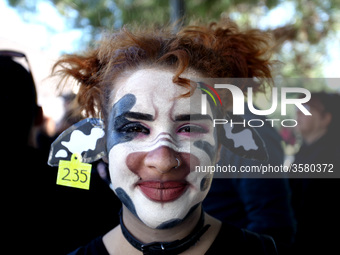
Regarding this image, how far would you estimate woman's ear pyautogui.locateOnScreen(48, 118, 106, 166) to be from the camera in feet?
4.50

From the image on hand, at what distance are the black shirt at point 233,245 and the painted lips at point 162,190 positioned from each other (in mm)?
284

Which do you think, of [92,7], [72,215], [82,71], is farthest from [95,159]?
[92,7]

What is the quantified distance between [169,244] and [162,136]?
1.29ft

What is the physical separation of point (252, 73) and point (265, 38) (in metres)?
Result: 0.18

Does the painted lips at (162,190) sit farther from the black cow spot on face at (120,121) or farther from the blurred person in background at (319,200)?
the blurred person in background at (319,200)

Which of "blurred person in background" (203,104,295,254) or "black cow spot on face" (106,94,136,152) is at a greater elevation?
"black cow spot on face" (106,94,136,152)

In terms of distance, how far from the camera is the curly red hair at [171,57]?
1.29m

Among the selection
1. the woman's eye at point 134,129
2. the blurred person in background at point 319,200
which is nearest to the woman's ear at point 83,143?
the woman's eye at point 134,129

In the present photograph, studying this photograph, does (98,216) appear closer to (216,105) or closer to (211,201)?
(211,201)

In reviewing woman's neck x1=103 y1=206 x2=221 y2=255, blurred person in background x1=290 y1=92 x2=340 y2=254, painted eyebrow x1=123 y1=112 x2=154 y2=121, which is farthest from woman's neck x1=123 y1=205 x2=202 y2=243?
blurred person in background x1=290 y1=92 x2=340 y2=254

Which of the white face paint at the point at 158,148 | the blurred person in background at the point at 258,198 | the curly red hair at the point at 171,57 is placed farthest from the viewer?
the blurred person in background at the point at 258,198

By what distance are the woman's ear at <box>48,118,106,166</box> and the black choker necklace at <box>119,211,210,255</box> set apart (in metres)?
0.34

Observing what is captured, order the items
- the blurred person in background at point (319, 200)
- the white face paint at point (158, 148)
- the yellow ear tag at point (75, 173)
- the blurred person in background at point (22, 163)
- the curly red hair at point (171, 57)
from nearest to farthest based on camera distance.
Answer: the white face paint at point (158, 148), the curly red hair at point (171, 57), the yellow ear tag at point (75, 173), the blurred person in background at point (22, 163), the blurred person in background at point (319, 200)

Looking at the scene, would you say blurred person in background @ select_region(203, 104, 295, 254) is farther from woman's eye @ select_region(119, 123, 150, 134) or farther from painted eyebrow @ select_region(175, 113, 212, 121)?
woman's eye @ select_region(119, 123, 150, 134)
